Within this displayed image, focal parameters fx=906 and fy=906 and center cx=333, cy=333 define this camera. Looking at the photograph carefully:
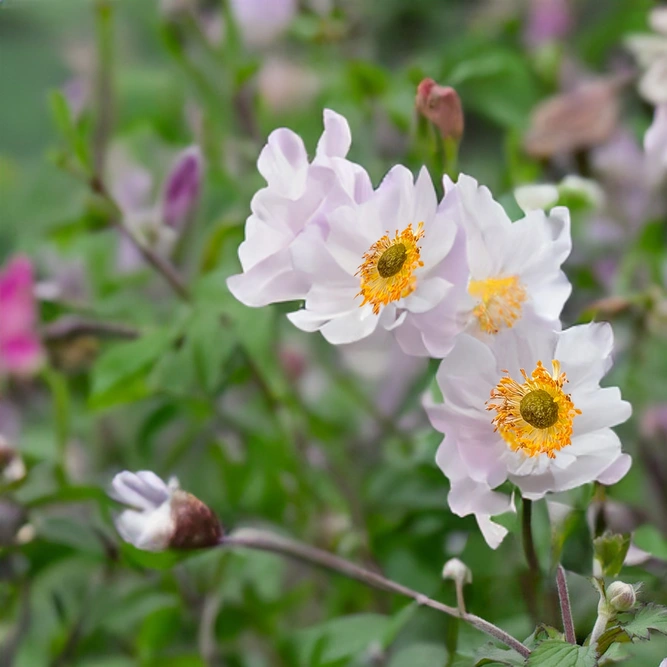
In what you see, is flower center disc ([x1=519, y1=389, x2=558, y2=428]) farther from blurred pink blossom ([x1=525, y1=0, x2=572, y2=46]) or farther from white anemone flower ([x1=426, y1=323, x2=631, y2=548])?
blurred pink blossom ([x1=525, y1=0, x2=572, y2=46])

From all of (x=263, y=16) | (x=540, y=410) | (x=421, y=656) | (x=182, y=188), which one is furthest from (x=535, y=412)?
(x=263, y=16)

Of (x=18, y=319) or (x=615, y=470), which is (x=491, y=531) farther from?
(x=18, y=319)

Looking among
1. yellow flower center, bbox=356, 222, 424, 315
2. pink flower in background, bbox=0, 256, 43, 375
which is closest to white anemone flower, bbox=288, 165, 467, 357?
yellow flower center, bbox=356, 222, 424, 315

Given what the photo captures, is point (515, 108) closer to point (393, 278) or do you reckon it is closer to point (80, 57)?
point (393, 278)

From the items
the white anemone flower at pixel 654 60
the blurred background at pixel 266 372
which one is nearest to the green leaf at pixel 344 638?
the blurred background at pixel 266 372

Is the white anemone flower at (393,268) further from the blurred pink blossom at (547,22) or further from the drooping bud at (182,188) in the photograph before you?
the blurred pink blossom at (547,22)

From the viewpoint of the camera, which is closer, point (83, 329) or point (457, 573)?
point (457, 573)

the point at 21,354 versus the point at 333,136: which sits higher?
the point at 333,136
